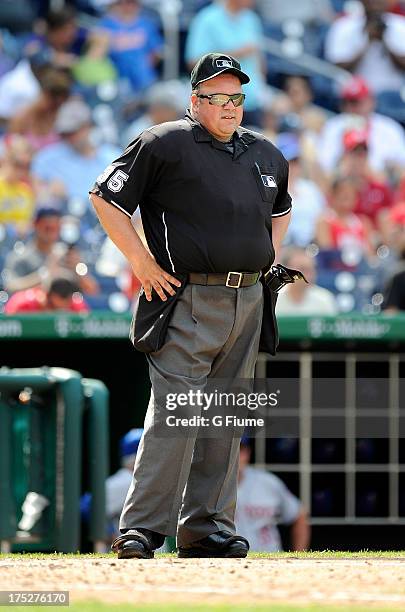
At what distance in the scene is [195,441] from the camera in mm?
4766

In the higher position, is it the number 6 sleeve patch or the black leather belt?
the number 6 sleeve patch

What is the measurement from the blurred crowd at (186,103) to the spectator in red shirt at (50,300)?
3.84 feet

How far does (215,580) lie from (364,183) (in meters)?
8.22

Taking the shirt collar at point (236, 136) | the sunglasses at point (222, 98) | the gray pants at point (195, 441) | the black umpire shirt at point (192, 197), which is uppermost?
the sunglasses at point (222, 98)

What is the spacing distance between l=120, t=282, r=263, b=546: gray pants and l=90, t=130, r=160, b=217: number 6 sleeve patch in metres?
0.38

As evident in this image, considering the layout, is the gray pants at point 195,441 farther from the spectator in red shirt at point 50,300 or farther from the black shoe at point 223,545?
the spectator in red shirt at point 50,300

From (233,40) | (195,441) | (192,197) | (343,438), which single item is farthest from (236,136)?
(233,40)

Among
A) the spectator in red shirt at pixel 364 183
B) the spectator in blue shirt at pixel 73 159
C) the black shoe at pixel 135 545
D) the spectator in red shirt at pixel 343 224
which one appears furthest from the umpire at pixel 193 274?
the spectator in red shirt at pixel 364 183

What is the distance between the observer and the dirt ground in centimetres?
373

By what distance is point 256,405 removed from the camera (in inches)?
206

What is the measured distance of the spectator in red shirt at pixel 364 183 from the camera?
38.6 feet

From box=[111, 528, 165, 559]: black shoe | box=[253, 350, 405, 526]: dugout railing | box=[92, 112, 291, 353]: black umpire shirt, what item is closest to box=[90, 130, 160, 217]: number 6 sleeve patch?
box=[92, 112, 291, 353]: black umpire shirt

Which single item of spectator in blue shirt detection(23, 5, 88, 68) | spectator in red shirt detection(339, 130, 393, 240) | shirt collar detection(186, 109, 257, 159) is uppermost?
spectator in blue shirt detection(23, 5, 88, 68)

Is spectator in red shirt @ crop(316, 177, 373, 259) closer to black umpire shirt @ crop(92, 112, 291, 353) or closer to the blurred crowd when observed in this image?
the blurred crowd
